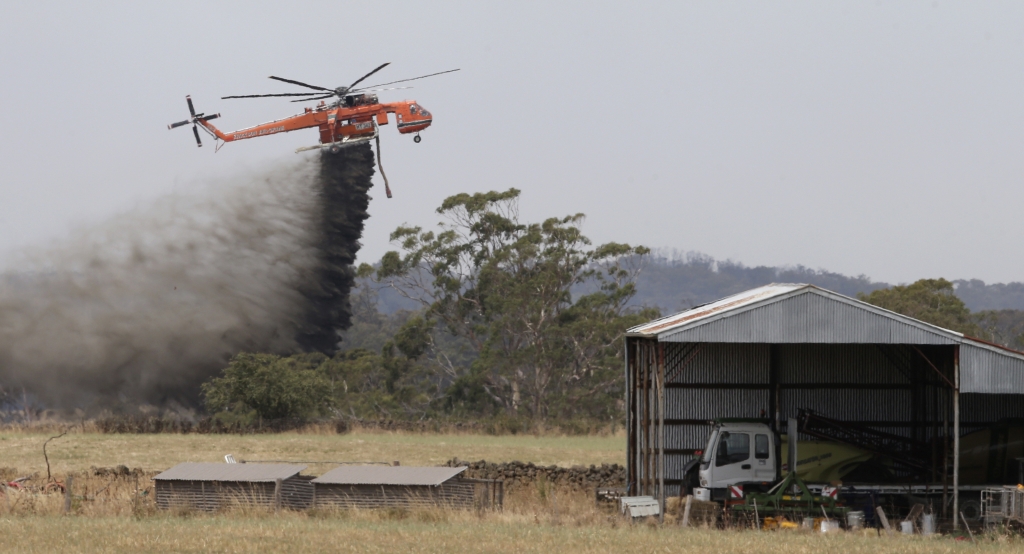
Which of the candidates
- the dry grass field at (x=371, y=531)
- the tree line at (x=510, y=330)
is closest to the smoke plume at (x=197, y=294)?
the tree line at (x=510, y=330)

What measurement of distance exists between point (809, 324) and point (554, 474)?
9.02 m

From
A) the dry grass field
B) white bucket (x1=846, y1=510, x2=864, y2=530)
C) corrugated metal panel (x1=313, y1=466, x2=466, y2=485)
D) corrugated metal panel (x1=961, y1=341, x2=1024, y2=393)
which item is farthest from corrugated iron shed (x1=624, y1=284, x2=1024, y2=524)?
corrugated metal panel (x1=313, y1=466, x2=466, y2=485)

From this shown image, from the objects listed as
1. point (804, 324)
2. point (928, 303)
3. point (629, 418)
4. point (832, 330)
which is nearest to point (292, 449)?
point (629, 418)

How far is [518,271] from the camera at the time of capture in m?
72.7

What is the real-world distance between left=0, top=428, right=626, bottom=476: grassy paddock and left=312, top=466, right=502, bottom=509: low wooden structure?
9.11 m

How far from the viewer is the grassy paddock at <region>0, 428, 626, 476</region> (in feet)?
113

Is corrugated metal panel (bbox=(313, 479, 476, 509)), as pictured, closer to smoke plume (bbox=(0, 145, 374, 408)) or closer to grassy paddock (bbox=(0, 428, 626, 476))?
grassy paddock (bbox=(0, 428, 626, 476))

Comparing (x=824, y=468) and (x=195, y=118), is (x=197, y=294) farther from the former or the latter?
(x=824, y=468)

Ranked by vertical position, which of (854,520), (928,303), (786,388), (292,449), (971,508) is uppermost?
(928,303)

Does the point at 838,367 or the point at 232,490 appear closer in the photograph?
the point at 232,490

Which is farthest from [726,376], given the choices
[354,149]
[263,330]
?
A: [263,330]

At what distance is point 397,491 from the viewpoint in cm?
2133

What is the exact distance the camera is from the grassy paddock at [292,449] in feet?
113

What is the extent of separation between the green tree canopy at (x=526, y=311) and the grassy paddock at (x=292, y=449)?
15.7 metres
